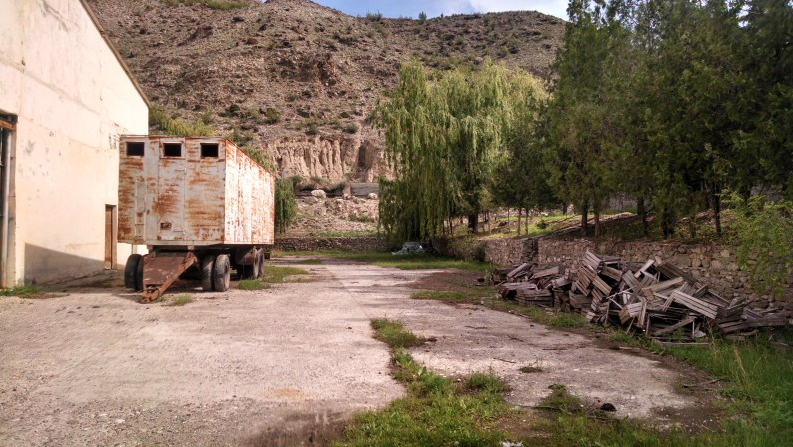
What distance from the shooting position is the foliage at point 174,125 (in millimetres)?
48438

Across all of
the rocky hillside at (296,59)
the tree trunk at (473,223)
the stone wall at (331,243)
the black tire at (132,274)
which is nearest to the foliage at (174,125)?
the rocky hillside at (296,59)

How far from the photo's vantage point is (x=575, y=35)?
16.8 metres

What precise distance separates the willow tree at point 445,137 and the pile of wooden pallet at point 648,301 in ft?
44.0

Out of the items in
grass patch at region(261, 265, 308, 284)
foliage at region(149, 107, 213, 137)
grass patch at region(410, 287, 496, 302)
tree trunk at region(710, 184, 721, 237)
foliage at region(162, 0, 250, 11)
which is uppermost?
foliage at region(162, 0, 250, 11)

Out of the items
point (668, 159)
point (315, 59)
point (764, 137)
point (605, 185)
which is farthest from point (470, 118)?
point (315, 59)

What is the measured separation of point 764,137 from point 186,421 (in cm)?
964

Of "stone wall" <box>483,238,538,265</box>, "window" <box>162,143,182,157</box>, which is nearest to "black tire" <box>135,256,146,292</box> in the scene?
"window" <box>162,143,182,157</box>

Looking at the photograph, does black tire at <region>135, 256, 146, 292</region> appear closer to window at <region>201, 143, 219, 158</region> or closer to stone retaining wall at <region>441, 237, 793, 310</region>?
window at <region>201, 143, 219, 158</region>

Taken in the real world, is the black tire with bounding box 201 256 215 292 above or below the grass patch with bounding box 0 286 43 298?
above

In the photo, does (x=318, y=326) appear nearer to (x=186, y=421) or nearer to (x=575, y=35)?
(x=186, y=421)

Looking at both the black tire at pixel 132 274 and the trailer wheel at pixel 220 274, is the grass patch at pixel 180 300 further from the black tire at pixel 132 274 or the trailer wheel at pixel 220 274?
the black tire at pixel 132 274

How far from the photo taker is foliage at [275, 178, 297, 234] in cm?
3772

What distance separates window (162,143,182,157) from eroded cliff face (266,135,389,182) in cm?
4369

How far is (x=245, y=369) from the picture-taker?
607cm
